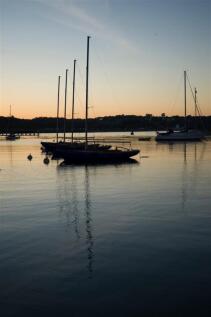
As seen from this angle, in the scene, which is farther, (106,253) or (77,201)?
(77,201)

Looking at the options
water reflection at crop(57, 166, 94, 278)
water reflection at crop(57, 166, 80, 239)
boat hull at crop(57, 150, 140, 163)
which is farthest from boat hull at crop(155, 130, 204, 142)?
water reflection at crop(57, 166, 80, 239)

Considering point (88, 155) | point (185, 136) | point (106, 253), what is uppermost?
point (185, 136)

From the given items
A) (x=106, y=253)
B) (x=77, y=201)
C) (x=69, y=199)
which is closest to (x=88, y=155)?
(x=69, y=199)

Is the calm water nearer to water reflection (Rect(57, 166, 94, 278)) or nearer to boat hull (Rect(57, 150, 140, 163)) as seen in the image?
water reflection (Rect(57, 166, 94, 278))

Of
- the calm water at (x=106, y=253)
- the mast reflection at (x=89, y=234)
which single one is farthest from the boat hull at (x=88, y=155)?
the calm water at (x=106, y=253)

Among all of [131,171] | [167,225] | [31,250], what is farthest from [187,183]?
[31,250]

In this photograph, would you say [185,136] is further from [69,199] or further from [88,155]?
[69,199]

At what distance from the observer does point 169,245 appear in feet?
58.8

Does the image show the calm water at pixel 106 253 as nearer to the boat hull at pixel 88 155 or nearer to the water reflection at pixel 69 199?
the water reflection at pixel 69 199

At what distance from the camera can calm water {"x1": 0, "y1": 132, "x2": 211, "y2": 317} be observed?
12234mm

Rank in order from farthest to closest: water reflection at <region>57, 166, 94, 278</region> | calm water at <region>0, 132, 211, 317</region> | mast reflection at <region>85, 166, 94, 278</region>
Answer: water reflection at <region>57, 166, 94, 278</region> → mast reflection at <region>85, 166, 94, 278</region> → calm water at <region>0, 132, 211, 317</region>

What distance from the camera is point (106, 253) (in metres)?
17.0

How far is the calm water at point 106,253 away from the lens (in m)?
12.2

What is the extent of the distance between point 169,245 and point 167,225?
12.5 ft
